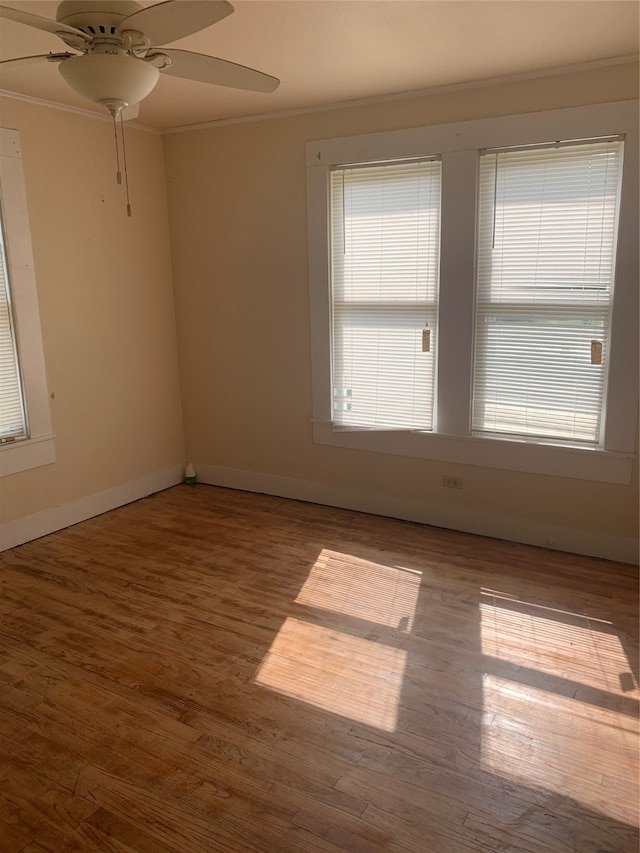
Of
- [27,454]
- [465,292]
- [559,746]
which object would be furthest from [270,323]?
[559,746]

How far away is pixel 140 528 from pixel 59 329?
1.38 metres

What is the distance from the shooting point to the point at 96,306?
4047 mm

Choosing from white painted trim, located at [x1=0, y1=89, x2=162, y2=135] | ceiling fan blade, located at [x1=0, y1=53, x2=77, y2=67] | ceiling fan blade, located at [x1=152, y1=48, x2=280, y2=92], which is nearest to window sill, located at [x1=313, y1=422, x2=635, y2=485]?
ceiling fan blade, located at [x1=152, y1=48, x2=280, y2=92]

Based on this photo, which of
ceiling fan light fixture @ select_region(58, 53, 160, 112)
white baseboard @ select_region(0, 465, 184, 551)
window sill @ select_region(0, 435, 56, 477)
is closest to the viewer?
ceiling fan light fixture @ select_region(58, 53, 160, 112)

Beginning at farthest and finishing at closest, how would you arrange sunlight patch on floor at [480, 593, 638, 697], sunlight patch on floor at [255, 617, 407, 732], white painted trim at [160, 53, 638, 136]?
1. white painted trim at [160, 53, 638, 136]
2. sunlight patch on floor at [480, 593, 638, 697]
3. sunlight patch on floor at [255, 617, 407, 732]

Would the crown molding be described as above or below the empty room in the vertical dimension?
above

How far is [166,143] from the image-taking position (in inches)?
172

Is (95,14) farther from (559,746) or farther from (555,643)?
(555,643)

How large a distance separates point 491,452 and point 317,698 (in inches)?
74.6

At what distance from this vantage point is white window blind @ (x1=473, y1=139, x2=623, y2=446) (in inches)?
124

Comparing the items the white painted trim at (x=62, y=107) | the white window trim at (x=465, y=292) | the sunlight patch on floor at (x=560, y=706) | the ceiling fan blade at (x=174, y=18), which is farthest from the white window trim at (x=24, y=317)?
the sunlight patch on floor at (x=560, y=706)

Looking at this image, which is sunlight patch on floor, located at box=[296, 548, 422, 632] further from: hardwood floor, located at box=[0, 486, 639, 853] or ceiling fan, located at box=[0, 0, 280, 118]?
ceiling fan, located at box=[0, 0, 280, 118]

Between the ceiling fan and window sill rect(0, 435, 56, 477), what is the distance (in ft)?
7.33

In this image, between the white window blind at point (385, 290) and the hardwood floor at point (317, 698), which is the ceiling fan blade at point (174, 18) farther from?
the hardwood floor at point (317, 698)
